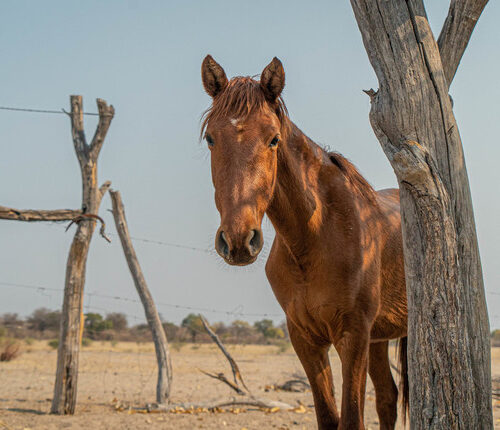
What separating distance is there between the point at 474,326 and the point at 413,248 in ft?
1.60

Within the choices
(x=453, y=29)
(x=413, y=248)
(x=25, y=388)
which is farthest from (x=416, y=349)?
(x=25, y=388)

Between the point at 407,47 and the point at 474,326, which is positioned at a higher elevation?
the point at 407,47

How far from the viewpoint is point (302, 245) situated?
3.41 m

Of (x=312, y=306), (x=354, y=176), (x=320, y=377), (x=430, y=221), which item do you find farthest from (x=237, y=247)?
(x=354, y=176)

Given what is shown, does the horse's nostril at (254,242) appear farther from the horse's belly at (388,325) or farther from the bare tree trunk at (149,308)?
the bare tree trunk at (149,308)

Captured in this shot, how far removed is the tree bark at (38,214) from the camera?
23.7 ft

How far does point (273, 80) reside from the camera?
3166 millimetres

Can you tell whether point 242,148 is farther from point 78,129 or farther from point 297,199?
point 78,129

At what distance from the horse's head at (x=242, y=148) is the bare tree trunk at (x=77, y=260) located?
17.1 ft

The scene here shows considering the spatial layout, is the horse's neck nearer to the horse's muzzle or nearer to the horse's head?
the horse's head

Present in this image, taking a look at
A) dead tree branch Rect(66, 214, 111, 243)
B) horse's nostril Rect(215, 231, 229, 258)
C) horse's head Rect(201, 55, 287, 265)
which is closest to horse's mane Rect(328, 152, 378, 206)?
horse's head Rect(201, 55, 287, 265)

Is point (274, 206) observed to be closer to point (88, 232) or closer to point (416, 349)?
point (416, 349)

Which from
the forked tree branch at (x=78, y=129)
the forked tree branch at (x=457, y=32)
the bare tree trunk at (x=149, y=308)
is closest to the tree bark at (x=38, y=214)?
the forked tree branch at (x=78, y=129)

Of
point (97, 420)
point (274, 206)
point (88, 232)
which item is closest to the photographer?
point (274, 206)
